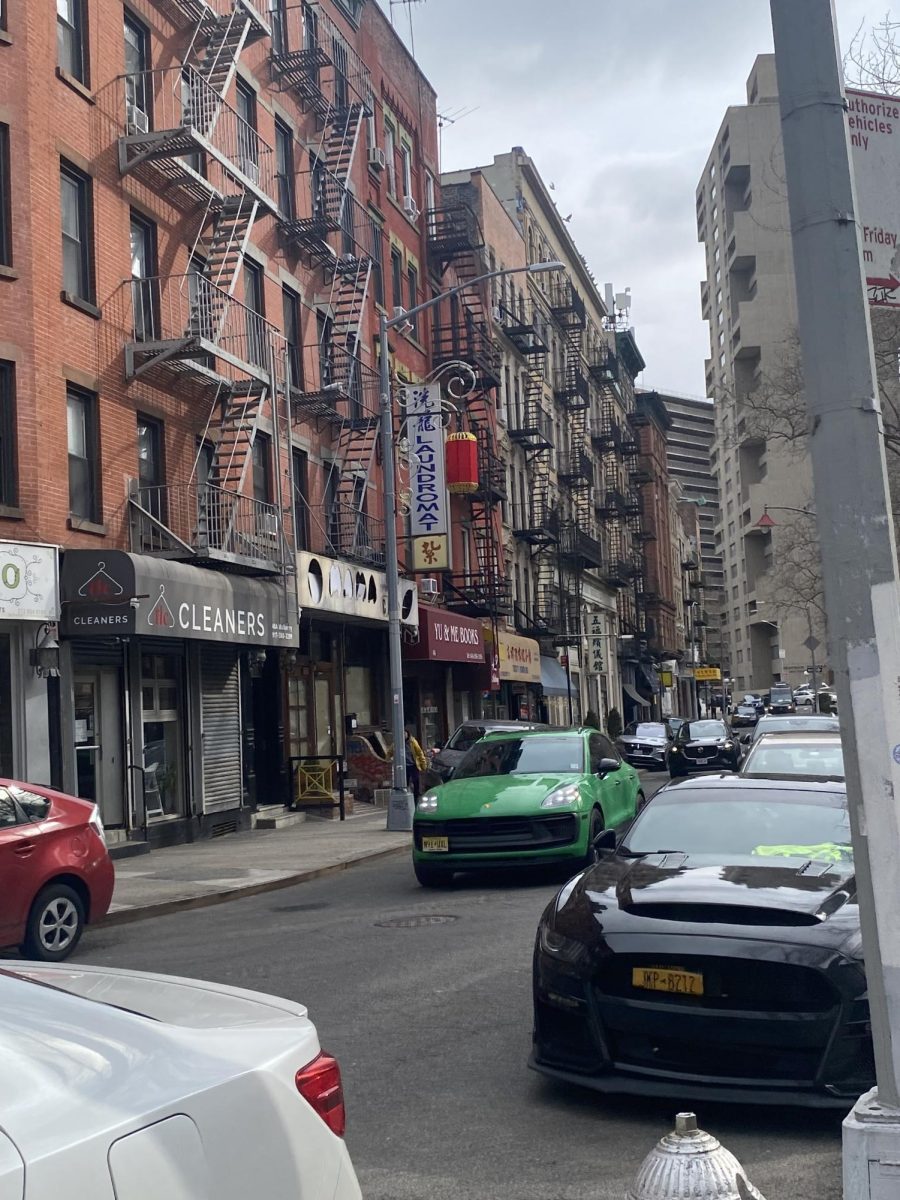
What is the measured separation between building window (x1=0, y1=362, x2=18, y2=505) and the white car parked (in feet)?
47.5

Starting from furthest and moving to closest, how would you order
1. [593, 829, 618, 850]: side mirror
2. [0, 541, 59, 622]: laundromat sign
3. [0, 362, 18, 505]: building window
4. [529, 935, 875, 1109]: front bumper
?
[0, 362, 18, 505]: building window
[0, 541, 59, 622]: laundromat sign
[593, 829, 618, 850]: side mirror
[529, 935, 875, 1109]: front bumper

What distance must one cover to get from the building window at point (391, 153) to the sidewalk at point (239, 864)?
1883cm

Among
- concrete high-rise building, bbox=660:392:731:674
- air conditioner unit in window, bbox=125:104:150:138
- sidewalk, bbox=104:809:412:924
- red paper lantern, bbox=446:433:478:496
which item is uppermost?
concrete high-rise building, bbox=660:392:731:674

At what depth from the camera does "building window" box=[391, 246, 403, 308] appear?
34.3 metres

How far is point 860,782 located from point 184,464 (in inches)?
718

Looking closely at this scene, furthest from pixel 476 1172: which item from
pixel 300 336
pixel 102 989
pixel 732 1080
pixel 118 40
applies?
pixel 300 336

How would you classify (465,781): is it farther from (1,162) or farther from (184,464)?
(1,162)

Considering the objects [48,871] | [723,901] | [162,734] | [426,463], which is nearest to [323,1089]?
[723,901]

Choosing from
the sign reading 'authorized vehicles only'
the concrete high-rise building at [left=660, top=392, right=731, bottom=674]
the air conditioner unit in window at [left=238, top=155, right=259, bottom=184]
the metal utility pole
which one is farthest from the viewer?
the concrete high-rise building at [left=660, top=392, right=731, bottom=674]

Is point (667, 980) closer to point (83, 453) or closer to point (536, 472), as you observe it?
point (83, 453)

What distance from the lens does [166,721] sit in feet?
68.3

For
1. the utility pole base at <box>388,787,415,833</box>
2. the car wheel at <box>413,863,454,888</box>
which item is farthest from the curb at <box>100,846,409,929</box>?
the utility pole base at <box>388,787,415,833</box>

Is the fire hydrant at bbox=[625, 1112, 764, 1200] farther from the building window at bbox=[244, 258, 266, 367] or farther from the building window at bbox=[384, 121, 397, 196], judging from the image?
the building window at bbox=[384, 121, 397, 196]

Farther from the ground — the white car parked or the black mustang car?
the white car parked
